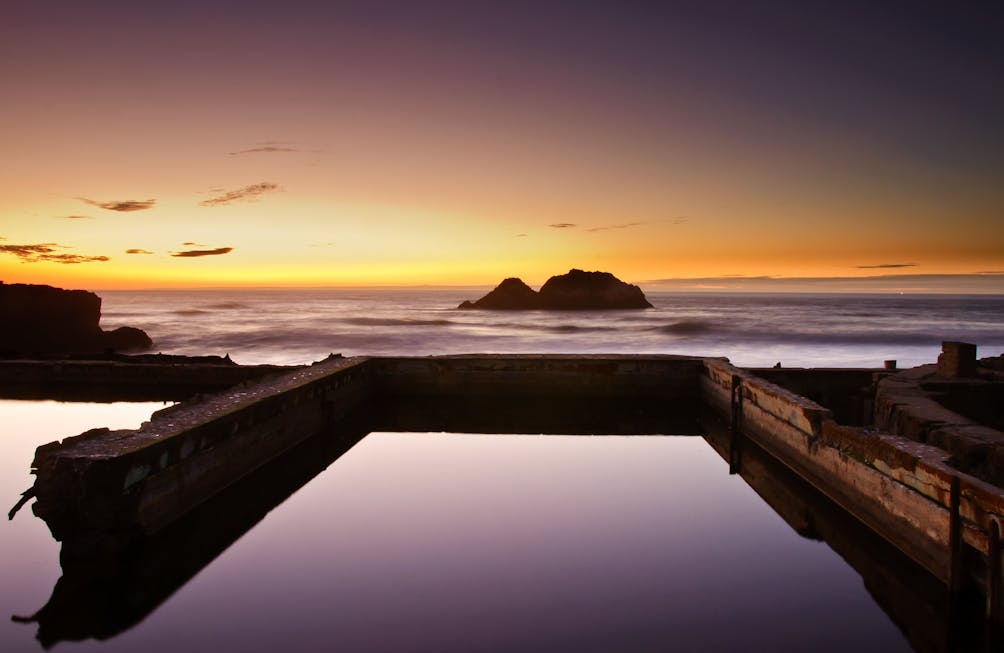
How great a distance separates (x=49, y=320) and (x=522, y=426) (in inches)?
1039

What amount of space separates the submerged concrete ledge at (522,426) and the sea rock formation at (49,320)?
20782 mm

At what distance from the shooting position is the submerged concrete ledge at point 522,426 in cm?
501

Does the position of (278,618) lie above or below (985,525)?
below

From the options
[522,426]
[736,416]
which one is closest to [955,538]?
[736,416]

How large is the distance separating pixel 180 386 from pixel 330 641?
11372mm

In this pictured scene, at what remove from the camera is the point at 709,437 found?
35.0 feet

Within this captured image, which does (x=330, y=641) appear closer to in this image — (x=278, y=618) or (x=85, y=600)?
(x=278, y=618)

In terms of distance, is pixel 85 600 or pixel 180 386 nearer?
pixel 85 600

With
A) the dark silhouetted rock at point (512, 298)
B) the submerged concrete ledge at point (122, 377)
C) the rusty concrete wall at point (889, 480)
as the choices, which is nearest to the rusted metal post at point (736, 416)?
the rusty concrete wall at point (889, 480)

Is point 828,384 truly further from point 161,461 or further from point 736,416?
point 161,461

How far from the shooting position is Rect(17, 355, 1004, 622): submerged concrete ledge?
16.4 ft

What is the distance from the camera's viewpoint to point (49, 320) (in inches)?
1091

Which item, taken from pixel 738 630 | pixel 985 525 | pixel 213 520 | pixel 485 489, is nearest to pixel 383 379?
pixel 485 489

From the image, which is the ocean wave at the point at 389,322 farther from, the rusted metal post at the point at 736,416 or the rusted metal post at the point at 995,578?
the rusted metal post at the point at 995,578
